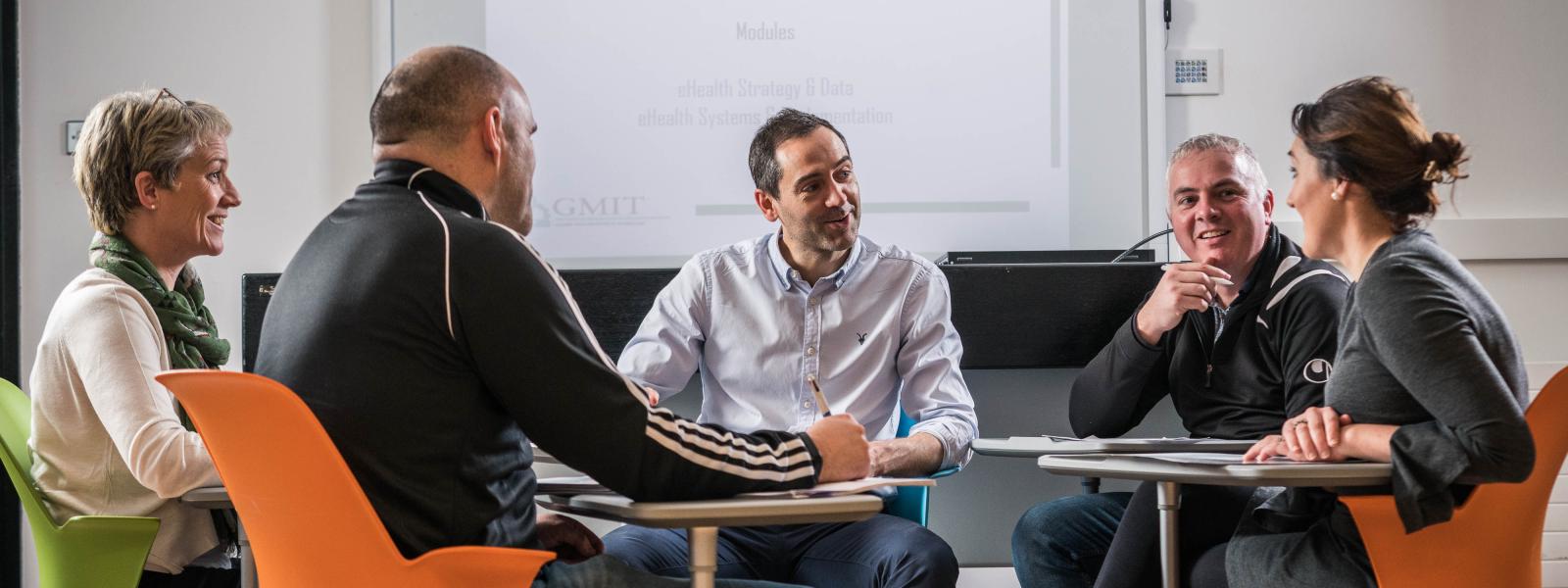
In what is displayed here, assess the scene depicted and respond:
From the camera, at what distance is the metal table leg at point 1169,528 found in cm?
193

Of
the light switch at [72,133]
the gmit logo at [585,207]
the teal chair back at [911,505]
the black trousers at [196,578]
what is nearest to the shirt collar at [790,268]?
the teal chair back at [911,505]

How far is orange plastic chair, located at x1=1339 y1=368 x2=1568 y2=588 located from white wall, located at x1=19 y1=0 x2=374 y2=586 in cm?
267

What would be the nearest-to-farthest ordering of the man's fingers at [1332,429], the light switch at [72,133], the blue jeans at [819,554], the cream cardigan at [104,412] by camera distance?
the man's fingers at [1332,429] → the cream cardigan at [104,412] → the blue jeans at [819,554] → the light switch at [72,133]

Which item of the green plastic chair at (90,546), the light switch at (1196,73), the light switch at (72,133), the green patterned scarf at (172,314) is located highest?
the light switch at (1196,73)

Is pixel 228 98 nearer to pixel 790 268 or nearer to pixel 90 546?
pixel 790 268

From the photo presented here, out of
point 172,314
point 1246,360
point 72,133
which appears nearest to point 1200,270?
point 1246,360

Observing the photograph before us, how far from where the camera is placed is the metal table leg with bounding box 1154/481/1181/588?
193 cm

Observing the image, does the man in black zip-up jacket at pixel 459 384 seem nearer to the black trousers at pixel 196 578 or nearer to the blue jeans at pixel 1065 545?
the black trousers at pixel 196 578

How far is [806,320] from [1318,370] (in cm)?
99

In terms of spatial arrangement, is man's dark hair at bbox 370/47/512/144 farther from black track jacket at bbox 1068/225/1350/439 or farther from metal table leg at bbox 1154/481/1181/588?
A: black track jacket at bbox 1068/225/1350/439

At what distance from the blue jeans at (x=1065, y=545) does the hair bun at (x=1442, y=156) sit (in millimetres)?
1047

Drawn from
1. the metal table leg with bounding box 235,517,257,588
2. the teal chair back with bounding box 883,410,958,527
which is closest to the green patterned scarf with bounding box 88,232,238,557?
the metal table leg with bounding box 235,517,257,588

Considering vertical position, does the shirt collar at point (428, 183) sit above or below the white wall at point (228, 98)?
below

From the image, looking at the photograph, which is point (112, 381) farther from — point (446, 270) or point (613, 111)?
point (613, 111)
